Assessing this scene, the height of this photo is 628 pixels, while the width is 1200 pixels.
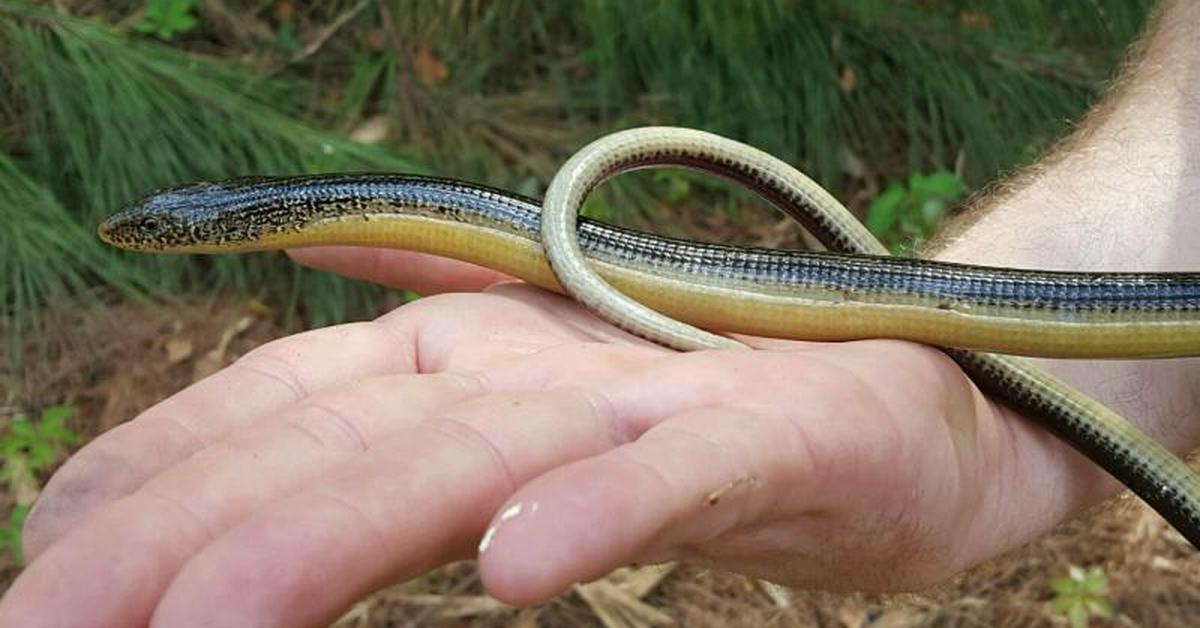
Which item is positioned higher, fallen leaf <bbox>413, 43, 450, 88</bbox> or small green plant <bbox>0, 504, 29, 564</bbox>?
fallen leaf <bbox>413, 43, 450, 88</bbox>

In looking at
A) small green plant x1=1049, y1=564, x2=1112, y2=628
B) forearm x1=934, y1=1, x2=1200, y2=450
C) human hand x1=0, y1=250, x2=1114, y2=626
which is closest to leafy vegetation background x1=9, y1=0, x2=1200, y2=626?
small green plant x1=1049, y1=564, x2=1112, y2=628

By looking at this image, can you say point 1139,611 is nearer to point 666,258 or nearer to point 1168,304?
point 1168,304

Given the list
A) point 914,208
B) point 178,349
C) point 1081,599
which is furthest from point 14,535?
point 914,208

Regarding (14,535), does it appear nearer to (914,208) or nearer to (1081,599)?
(1081,599)

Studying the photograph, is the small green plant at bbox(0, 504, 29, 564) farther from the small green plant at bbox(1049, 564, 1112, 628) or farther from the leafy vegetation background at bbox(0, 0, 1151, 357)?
the small green plant at bbox(1049, 564, 1112, 628)

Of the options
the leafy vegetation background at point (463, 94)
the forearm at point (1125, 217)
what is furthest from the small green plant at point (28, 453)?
the forearm at point (1125, 217)

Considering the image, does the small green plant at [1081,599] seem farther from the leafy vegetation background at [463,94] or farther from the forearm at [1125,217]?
the leafy vegetation background at [463,94]
